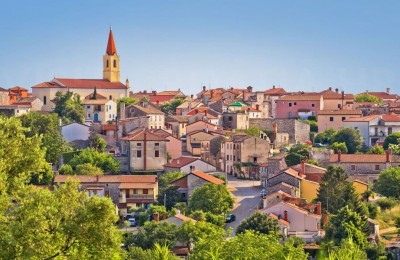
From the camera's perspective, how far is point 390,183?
1902 inches

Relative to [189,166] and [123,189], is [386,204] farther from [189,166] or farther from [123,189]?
[123,189]

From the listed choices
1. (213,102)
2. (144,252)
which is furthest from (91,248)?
(213,102)

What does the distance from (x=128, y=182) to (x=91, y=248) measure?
32279mm

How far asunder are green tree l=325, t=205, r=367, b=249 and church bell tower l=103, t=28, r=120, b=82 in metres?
44.9

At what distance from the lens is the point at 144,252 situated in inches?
1420

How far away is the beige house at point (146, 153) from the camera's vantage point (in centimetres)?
5431

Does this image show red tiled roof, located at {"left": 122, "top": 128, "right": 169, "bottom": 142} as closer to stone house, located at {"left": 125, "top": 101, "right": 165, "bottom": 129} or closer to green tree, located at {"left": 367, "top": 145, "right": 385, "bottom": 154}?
stone house, located at {"left": 125, "top": 101, "right": 165, "bottom": 129}

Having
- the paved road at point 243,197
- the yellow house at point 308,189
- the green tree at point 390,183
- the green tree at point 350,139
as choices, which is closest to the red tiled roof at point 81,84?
the green tree at point 350,139

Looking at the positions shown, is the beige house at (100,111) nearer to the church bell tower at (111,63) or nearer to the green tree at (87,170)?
the green tree at (87,170)

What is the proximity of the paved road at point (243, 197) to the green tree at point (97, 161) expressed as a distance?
20.2 ft

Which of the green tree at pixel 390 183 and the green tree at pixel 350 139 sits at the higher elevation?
the green tree at pixel 350 139

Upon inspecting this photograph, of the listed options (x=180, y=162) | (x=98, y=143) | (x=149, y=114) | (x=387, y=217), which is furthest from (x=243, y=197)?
(x=149, y=114)

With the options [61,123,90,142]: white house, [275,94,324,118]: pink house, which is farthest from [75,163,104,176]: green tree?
[275,94,324,118]: pink house

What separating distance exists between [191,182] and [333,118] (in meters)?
20.6
